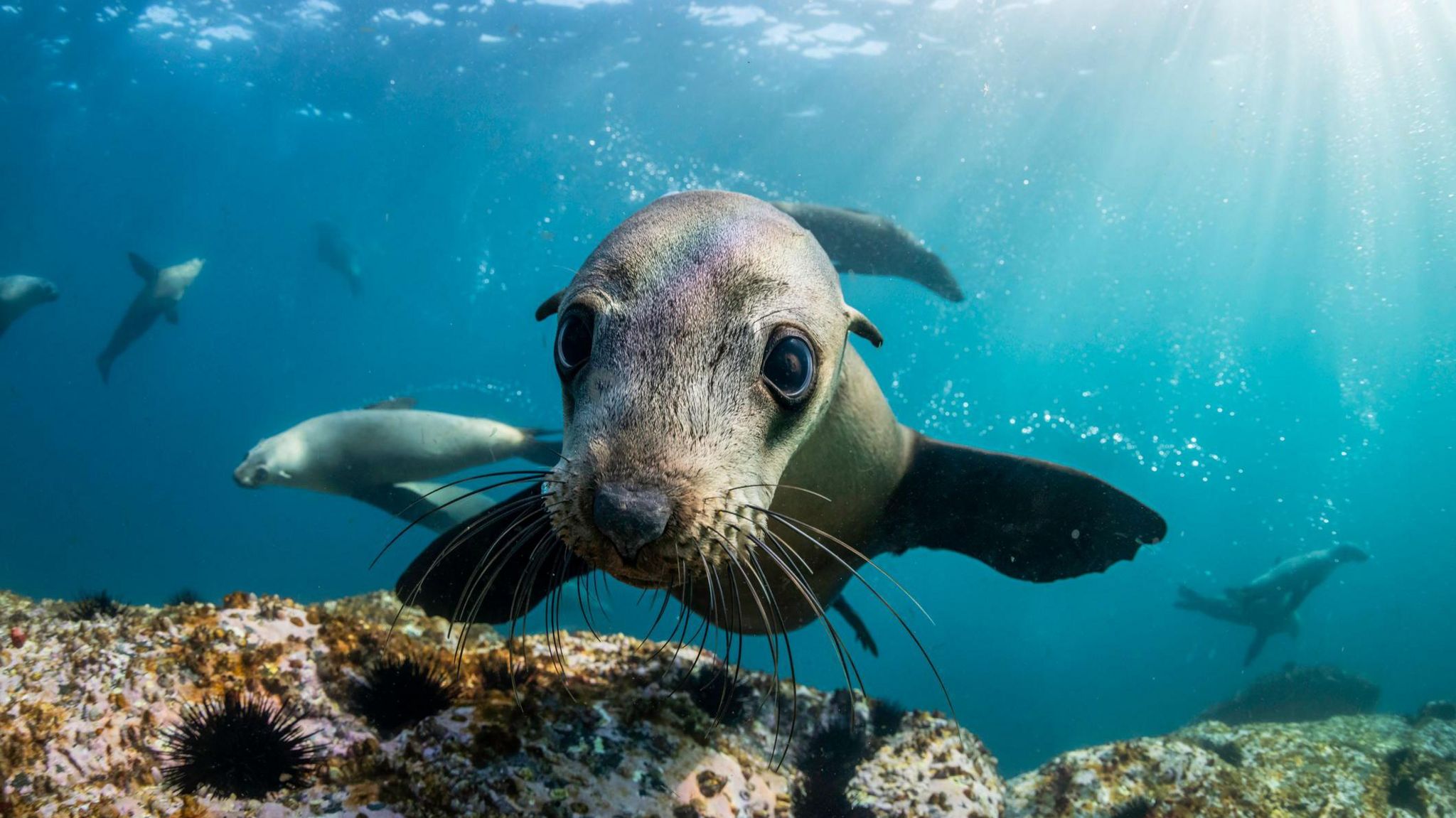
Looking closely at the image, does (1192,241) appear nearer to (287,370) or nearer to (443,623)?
(443,623)

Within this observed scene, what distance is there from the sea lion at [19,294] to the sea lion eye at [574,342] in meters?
17.2

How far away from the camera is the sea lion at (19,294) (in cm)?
1358

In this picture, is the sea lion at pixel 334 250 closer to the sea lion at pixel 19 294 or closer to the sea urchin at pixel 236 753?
the sea lion at pixel 19 294

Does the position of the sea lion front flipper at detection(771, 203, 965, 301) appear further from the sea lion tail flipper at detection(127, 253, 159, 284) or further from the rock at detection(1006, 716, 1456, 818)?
the sea lion tail flipper at detection(127, 253, 159, 284)

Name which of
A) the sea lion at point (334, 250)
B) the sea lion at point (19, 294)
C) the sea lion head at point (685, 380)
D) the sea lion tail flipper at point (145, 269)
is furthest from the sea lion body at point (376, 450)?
the sea lion at point (334, 250)

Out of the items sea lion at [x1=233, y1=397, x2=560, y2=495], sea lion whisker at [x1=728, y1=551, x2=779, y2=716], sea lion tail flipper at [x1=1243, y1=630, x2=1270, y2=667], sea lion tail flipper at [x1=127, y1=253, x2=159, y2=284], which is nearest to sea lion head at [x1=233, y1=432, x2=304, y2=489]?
sea lion at [x1=233, y1=397, x2=560, y2=495]

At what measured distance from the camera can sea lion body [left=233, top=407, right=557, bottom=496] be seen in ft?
25.3

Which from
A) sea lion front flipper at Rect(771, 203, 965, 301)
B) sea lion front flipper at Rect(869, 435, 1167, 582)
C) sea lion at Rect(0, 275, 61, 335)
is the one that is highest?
sea lion at Rect(0, 275, 61, 335)

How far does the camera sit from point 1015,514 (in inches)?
125

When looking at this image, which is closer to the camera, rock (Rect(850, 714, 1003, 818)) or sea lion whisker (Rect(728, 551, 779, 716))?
sea lion whisker (Rect(728, 551, 779, 716))

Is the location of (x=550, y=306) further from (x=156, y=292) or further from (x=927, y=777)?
(x=156, y=292)

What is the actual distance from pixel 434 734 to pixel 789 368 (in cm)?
140

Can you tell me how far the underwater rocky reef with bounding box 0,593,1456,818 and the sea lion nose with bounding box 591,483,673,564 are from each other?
779 mm

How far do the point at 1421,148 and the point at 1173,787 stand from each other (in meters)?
45.1
